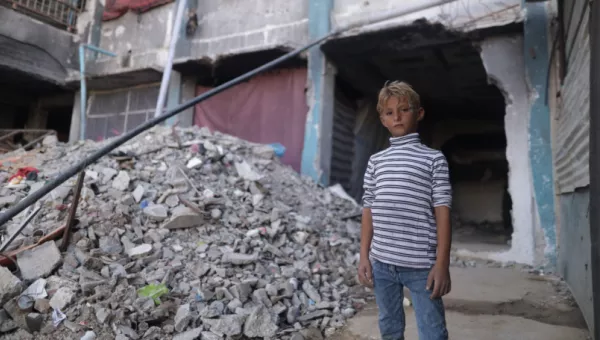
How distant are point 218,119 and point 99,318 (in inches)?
222

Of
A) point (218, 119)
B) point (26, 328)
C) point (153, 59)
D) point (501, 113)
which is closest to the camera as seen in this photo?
point (26, 328)

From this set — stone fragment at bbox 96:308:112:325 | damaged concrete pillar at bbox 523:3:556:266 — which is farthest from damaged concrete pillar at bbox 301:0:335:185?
stone fragment at bbox 96:308:112:325

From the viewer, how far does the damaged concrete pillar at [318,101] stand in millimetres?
6262

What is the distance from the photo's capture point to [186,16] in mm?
7699

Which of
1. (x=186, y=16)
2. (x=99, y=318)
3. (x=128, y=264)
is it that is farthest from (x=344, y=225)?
(x=186, y=16)

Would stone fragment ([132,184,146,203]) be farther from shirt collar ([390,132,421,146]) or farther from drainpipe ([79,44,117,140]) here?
drainpipe ([79,44,117,140])

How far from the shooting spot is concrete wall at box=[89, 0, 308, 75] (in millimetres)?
6695

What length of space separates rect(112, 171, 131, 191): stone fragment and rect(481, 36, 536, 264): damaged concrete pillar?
452cm

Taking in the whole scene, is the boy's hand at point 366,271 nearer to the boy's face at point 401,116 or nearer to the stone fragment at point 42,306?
the boy's face at point 401,116

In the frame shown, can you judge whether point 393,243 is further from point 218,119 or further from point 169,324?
point 218,119

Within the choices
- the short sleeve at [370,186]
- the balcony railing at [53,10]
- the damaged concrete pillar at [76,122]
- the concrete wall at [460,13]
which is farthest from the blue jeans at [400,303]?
the balcony railing at [53,10]

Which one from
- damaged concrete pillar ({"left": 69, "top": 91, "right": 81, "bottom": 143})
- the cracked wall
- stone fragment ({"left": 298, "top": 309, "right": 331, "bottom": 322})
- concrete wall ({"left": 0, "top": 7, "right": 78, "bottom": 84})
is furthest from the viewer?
damaged concrete pillar ({"left": 69, "top": 91, "right": 81, "bottom": 143})

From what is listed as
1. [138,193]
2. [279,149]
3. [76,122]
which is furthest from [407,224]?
[76,122]

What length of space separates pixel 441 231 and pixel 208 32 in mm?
7140
